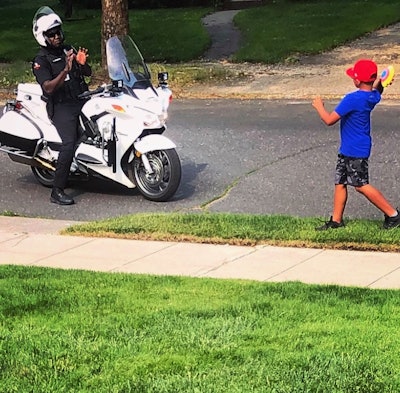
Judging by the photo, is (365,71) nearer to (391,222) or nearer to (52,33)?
(391,222)

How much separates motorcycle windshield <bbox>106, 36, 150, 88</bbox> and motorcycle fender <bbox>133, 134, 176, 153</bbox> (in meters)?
0.72

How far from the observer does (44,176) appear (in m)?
10.0

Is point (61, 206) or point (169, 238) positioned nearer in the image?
point (169, 238)

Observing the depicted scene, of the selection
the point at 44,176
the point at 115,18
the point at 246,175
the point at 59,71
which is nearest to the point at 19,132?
the point at 44,176

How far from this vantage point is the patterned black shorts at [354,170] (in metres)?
7.39

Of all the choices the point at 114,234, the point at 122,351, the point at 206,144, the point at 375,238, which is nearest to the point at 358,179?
the point at 375,238

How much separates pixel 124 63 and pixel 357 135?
3.10 m

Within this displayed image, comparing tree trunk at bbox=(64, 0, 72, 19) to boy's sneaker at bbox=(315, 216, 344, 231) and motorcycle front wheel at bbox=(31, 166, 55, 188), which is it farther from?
boy's sneaker at bbox=(315, 216, 344, 231)

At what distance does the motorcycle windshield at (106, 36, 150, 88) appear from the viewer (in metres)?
9.34

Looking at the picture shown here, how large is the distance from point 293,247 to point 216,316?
6.49ft

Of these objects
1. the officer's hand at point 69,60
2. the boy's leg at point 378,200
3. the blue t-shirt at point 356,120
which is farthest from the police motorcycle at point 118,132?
the boy's leg at point 378,200

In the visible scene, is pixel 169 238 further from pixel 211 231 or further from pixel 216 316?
pixel 216 316

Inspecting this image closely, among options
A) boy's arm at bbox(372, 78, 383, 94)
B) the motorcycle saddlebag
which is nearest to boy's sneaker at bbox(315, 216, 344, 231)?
boy's arm at bbox(372, 78, 383, 94)

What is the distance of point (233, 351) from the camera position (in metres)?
4.68
